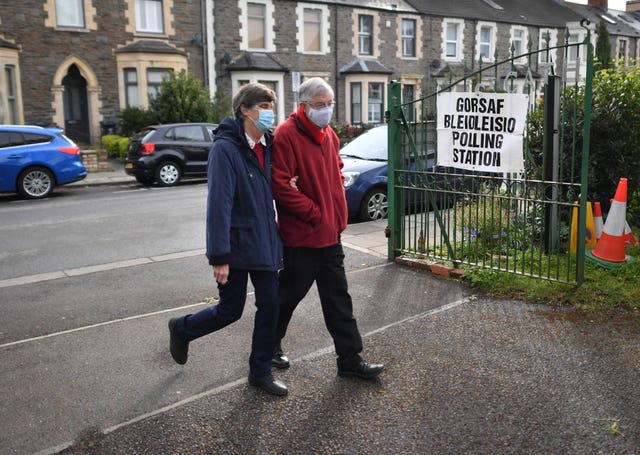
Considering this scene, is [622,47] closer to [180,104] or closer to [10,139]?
[180,104]

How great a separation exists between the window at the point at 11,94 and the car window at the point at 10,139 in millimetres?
9155

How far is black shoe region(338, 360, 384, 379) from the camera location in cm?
396

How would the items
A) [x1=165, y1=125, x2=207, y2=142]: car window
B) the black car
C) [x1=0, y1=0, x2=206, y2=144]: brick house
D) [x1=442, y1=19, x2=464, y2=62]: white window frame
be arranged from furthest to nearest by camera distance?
[x1=442, y1=19, x2=464, y2=62]: white window frame, [x1=0, y1=0, x2=206, y2=144]: brick house, [x1=165, y1=125, x2=207, y2=142]: car window, the black car

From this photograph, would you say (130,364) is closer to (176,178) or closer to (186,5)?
(176,178)

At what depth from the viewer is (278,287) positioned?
391cm

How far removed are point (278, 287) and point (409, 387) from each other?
3.40 ft

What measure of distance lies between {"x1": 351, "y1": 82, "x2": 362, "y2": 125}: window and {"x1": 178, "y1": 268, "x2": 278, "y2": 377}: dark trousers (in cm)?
2705

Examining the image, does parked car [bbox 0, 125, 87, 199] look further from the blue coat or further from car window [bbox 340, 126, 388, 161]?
the blue coat

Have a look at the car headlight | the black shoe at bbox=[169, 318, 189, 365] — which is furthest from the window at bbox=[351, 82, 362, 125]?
the black shoe at bbox=[169, 318, 189, 365]

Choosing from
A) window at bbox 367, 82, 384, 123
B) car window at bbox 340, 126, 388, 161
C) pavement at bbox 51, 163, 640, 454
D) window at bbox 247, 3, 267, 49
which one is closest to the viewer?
pavement at bbox 51, 163, 640, 454

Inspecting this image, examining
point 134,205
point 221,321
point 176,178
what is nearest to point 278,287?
point 221,321

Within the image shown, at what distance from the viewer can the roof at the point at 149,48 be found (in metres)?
23.9

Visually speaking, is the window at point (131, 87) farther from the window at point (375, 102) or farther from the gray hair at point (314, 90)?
the gray hair at point (314, 90)

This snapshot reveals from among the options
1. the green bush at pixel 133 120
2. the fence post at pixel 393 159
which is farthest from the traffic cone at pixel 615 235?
the green bush at pixel 133 120
